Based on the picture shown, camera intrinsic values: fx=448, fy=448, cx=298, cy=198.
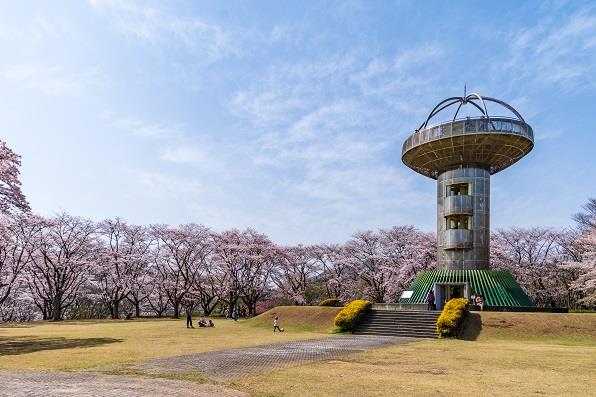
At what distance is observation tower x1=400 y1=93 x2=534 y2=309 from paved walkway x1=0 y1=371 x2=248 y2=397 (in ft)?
90.3

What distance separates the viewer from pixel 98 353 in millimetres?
17203

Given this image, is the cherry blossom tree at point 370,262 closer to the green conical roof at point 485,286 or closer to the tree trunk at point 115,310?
the green conical roof at point 485,286

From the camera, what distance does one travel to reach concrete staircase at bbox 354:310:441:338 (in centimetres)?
2833

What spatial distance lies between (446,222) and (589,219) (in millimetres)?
28880

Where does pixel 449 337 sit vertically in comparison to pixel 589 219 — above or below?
below

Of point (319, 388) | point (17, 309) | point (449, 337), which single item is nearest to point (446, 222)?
point (449, 337)

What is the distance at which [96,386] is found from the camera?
1039 centimetres

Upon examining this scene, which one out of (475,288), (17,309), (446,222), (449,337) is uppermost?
(446,222)

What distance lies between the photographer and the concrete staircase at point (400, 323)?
28.3 m

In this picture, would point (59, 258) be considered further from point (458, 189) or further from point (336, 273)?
point (458, 189)

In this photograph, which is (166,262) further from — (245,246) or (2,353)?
(2,353)

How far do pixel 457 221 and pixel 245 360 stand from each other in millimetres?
27007

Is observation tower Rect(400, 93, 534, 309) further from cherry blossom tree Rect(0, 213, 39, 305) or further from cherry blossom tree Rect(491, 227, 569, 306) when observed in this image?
cherry blossom tree Rect(0, 213, 39, 305)

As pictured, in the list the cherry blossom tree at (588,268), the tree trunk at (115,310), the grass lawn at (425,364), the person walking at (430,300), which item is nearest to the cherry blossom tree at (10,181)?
the grass lawn at (425,364)
